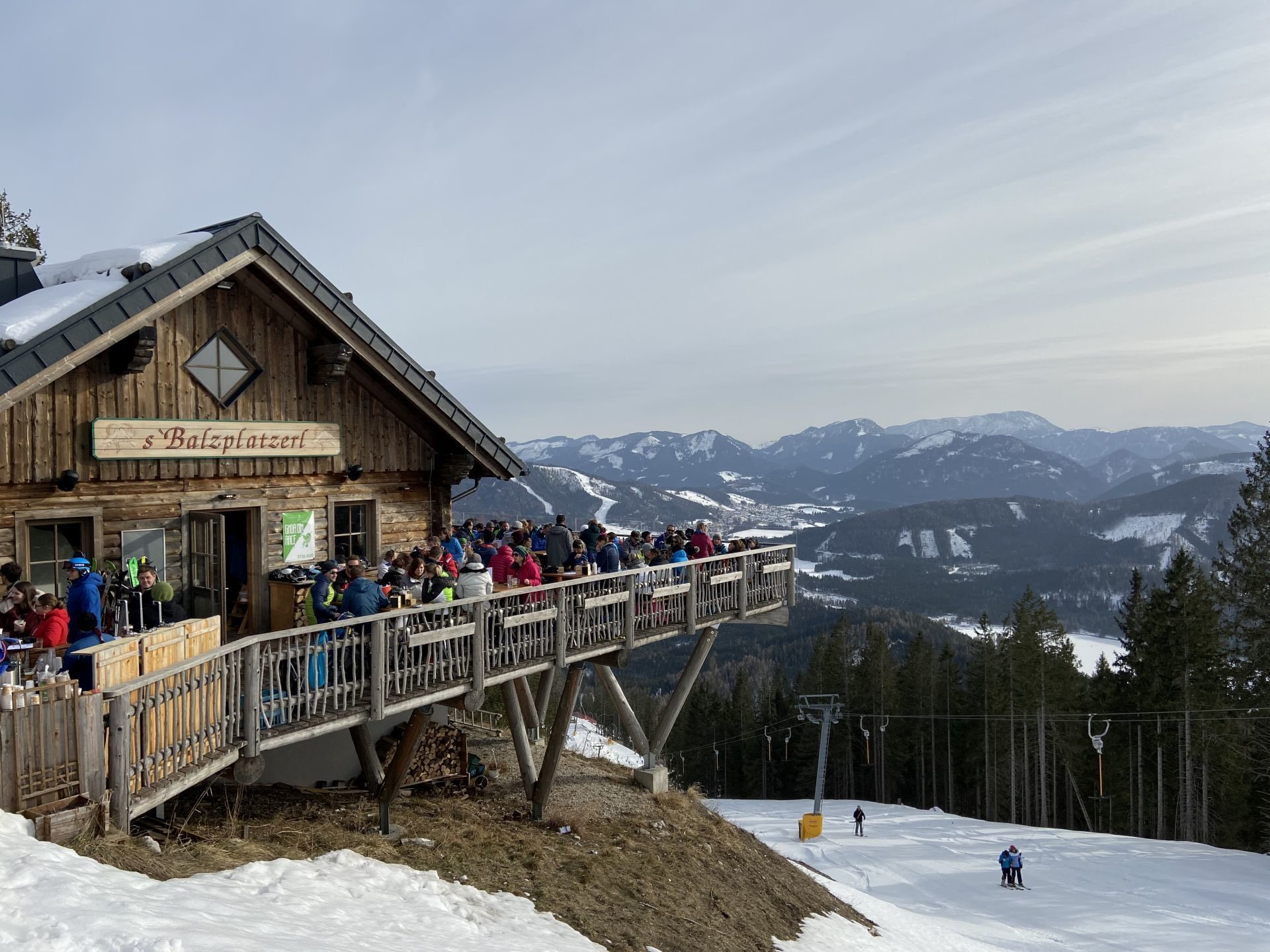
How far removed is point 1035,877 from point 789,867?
1637 centimetres

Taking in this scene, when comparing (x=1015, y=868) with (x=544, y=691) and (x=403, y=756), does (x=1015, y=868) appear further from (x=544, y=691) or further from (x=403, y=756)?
(x=403, y=756)

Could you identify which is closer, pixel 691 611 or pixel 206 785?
pixel 206 785

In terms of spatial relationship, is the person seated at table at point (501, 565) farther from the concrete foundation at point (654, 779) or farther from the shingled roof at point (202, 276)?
the concrete foundation at point (654, 779)

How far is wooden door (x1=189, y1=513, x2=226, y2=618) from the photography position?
1277 cm

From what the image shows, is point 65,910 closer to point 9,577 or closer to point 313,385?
point 9,577

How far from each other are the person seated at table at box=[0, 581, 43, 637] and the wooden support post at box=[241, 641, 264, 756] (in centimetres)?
218

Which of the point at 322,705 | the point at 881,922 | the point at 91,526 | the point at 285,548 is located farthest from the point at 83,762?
the point at 881,922

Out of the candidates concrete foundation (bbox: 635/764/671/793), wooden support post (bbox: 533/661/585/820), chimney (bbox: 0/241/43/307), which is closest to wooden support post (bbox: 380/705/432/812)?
wooden support post (bbox: 533/661/585/820)

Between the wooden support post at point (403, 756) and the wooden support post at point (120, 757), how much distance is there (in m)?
5.35

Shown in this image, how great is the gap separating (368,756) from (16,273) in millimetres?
8728

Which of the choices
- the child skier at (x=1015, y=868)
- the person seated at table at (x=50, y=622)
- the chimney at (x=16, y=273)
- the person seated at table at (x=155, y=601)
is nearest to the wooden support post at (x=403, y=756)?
the person seated at table at (x=155, y=601)

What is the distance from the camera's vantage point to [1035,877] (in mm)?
29656

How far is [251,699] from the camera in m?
9.33

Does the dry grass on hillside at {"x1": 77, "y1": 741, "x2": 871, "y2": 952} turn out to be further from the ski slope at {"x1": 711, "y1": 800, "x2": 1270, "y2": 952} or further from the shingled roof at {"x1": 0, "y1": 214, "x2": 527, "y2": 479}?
the shingled roof at {"x1": 0, "y1": 214, "x2": 527, "y2": 479}
